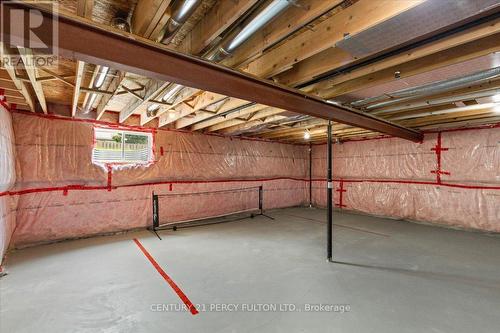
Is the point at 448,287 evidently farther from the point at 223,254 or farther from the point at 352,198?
the point at 352,198

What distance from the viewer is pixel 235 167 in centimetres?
604

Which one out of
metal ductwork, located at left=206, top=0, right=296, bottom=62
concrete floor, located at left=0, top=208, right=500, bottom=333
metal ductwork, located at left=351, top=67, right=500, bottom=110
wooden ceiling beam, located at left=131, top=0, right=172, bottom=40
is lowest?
concrete floor, located at left=0, top=208, right=500, bottom=333

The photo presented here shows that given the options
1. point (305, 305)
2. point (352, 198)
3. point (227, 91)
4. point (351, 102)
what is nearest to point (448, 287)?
point (305, 305)

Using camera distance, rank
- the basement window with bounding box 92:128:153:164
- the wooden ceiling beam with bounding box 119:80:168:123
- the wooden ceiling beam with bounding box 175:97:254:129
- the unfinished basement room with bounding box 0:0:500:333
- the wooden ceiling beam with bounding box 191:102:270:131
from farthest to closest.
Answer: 1. the basement window with bounding box 92:128:153:164
2. the wooden ceiling beam with bounding box 191:102:270:131
3. the wooden ceiling beam with bounding box 175:97:254:129
4. the wooden ceiling beam with bounding box 119:80:168:123
5. the unfinished basement room with bounding box 0:0:500:333

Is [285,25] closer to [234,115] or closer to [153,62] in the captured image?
[153,62]

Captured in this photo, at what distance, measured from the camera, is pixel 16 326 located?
1767 mm

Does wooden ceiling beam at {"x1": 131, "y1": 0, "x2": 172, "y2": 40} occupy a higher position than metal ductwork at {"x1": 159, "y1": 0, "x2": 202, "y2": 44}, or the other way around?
wooden ceiling beam at {"x1": 131, "y1": 0, "x2": 172, "y2": 40}

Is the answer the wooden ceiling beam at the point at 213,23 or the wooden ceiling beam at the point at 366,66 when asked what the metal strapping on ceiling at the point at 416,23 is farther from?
the wooden ceiling beam at the point at 213,23

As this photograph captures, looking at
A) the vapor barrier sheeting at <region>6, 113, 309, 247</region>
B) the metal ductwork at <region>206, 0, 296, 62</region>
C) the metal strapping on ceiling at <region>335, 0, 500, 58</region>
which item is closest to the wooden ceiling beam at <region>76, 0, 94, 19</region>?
the metal ductwork at <region>206, 0, 296, 62</region>

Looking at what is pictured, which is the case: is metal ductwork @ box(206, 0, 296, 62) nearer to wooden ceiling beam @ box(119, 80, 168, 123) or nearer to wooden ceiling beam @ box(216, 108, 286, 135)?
wooden ceiling beam @ box(119, 80, 168, 123)

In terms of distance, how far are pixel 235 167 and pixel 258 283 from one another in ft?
12.5

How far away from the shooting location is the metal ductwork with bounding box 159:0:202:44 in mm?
1261

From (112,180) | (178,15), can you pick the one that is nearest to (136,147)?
(112,180)

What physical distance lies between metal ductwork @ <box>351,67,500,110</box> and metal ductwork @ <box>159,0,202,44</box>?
2.32 metres
